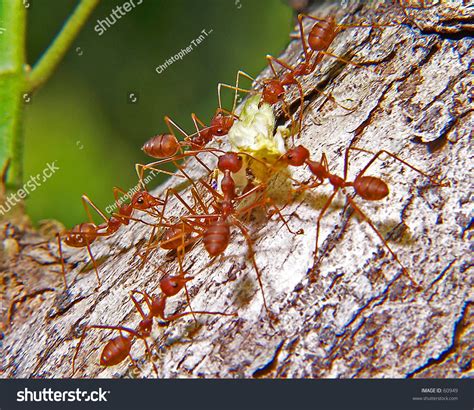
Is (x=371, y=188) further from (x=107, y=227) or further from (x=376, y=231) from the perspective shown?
(x=107, y=227)

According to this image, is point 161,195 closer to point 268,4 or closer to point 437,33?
point 437,33

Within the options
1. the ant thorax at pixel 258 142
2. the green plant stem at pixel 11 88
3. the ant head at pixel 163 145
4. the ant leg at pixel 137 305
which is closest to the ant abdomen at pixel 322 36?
the ant thorax at pixel 258 142

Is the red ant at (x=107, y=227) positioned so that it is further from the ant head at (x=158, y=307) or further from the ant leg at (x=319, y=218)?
the ant leg at (x=319, y=218)

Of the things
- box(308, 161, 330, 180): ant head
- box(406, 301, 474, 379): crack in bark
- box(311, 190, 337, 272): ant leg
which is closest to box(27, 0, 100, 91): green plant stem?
box(308, 161, 330, 180): ant head

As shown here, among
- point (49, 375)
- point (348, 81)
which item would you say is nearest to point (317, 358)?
point (49, 375)

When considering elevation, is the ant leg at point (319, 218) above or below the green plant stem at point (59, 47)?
below

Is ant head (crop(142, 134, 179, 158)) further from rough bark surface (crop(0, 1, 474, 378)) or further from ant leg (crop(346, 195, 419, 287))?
ant leg (crop(346, 195, 419, 287))

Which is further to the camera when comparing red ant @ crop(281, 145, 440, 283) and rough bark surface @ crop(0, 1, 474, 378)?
red ant @ crop(281, 145, 440, 283)
